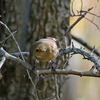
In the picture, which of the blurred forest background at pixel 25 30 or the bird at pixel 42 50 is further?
the blurred forest background at pixel 25 30

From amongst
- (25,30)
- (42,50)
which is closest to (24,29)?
(25,30)

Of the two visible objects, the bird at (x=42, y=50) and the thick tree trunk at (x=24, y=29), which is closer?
the bird at (x=42, y=50)

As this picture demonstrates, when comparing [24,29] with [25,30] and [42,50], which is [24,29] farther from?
[42,50]

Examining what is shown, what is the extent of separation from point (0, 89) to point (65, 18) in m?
1.22

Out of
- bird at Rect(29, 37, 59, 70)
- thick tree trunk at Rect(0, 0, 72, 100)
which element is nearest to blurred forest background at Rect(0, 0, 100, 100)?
thick tree trunk at Rect(0, 0, 72, 100)

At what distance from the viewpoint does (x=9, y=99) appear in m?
2.02

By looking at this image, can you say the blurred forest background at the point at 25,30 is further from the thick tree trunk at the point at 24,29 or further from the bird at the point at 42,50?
the bird at the point at 42,50

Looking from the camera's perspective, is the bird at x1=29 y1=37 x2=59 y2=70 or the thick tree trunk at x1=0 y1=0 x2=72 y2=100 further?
the thick tree trunk at x1=0 y1=0 x2=72 y2=100

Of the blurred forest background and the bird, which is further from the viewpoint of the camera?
the blurred forest background

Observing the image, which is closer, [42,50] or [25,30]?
[42,50]

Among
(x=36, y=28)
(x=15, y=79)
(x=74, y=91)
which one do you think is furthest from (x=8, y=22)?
(x=74, y=91)

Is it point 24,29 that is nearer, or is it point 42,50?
point 42,50

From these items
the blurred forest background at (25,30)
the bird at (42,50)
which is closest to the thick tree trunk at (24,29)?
the blurred forest background at (25,30)

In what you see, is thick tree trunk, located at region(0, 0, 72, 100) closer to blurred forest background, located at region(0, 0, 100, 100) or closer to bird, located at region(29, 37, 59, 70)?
blurred forest background, located at region(0, 0, 100, 100)
